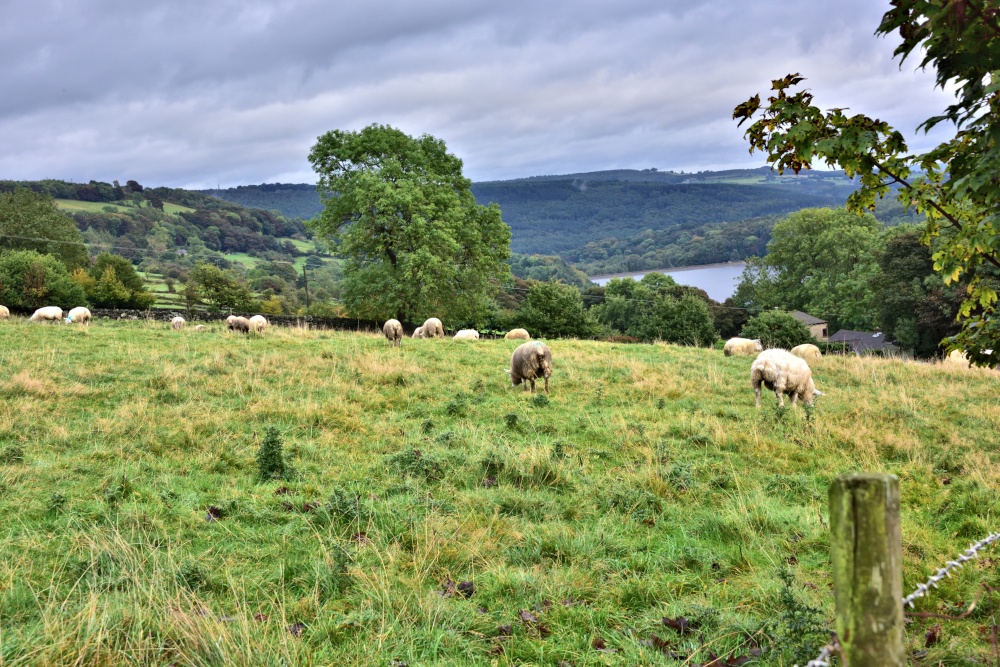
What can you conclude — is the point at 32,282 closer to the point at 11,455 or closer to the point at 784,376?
the point at 11,455

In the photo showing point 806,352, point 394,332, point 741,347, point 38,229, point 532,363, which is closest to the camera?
point 532,363

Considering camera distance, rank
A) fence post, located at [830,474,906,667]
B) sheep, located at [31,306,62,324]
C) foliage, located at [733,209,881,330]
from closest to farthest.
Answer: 1. fence post, located at [830,474,906,667]
2. sheep, located at [31,306,62,324]
3. foliage, located at [733,209,881,330]

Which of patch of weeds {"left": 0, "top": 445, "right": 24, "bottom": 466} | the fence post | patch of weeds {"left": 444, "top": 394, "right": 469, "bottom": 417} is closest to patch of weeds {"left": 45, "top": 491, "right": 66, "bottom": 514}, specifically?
patch of weeds {"left": 0, "top": 445, "right": 24, "bottom": 466}

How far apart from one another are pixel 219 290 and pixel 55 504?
73.4 m

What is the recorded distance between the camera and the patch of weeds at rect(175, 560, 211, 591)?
491 cm

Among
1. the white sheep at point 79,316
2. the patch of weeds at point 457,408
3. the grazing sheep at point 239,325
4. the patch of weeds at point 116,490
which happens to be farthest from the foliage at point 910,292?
the white sheep at point 79,316

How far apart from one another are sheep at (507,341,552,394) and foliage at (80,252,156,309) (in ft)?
223

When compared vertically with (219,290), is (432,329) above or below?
below

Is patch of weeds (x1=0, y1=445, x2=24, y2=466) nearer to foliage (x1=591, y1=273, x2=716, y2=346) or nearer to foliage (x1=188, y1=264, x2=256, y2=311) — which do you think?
foliage (x1=591, y1=273, x2=716, y2=346)

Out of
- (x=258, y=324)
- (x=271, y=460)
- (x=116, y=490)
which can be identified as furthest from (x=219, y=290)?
(x=116, y=490)

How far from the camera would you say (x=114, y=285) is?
2657 inches

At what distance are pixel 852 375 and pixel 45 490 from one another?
65.9 ft

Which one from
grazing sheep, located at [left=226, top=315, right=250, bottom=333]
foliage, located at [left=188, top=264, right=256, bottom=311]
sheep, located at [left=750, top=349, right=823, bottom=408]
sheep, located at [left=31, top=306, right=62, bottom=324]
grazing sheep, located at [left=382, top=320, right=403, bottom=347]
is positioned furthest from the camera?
foliage, located at [left=188, top=264, right=256, bottom=311]

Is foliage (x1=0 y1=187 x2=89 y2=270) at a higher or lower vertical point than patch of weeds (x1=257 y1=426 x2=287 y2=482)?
higher
